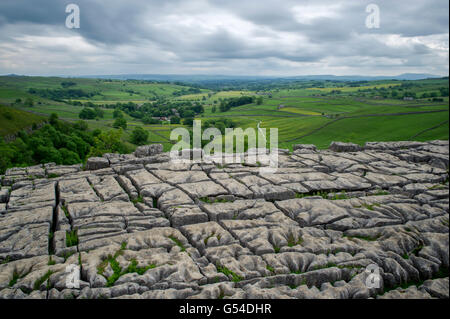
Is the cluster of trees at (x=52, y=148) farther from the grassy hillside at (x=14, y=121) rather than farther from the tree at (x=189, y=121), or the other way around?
the tree at (x=189, y=121)

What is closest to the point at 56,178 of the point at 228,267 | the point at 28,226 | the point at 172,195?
the point at 28,226

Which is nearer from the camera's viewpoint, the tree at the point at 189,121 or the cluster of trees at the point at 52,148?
the cluster of trees at the point at 52,148

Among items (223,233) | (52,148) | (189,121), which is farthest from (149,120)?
(223,233)

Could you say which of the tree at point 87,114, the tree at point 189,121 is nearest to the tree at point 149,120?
the tree at point 189,121

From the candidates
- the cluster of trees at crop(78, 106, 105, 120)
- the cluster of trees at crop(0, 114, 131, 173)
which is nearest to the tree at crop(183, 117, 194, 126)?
the cluster of trees at crop(78, 106, 105, 120)

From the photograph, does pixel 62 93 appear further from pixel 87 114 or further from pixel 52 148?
pixel 52 148
